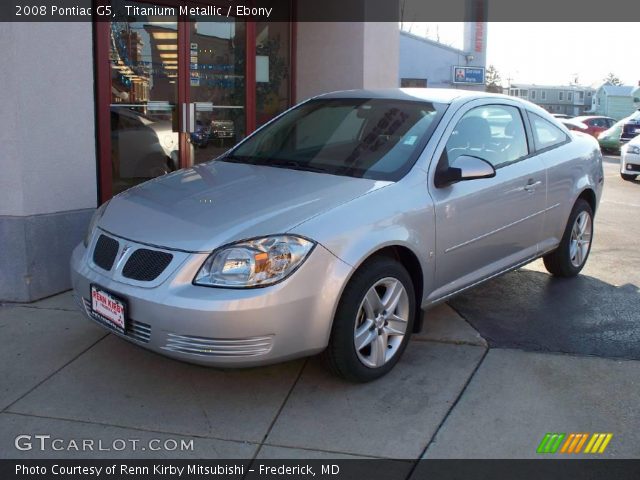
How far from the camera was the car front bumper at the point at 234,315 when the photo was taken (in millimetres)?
3439

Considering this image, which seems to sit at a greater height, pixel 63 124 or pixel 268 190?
pixel 63 124

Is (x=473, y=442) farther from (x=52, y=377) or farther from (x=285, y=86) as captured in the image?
(x=285, y=86)

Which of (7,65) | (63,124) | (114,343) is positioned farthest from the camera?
(63,124)

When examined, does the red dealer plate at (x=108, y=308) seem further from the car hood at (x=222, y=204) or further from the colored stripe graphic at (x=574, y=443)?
the colored stripe graphic at (x=574, y=443)

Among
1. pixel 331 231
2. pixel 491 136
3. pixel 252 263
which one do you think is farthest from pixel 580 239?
pixel 252 263

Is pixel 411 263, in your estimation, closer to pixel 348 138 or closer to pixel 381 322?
pixel 381 322

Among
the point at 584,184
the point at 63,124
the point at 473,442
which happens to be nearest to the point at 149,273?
the point at 473,442

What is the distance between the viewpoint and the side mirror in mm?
4375

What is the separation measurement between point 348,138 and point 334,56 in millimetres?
4657

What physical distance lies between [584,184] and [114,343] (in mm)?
3946

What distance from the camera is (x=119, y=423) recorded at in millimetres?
3619

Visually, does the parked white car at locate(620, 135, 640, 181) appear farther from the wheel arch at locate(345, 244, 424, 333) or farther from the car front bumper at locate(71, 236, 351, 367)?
the car front bumper at locate(71, 236, 351, 367)
